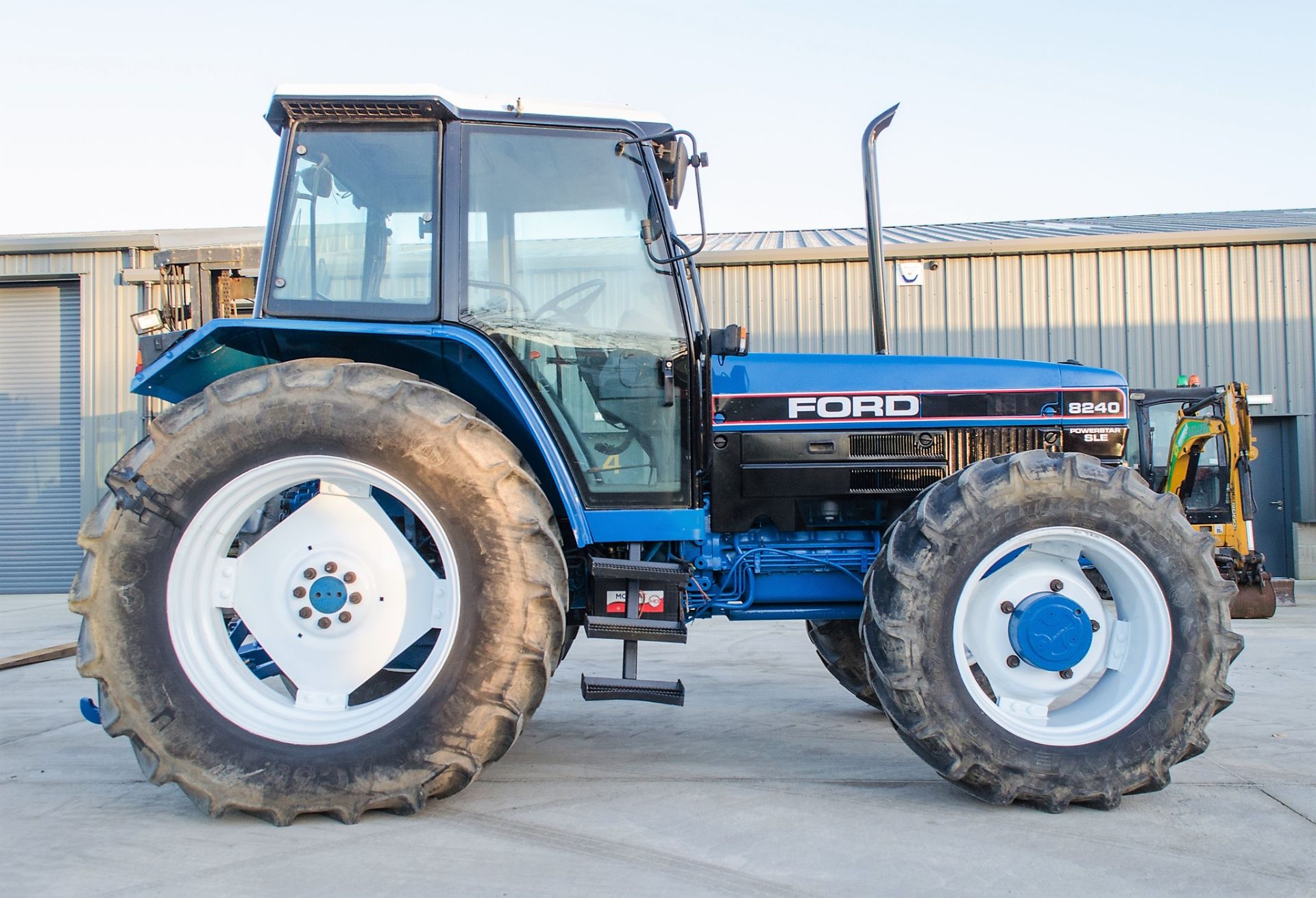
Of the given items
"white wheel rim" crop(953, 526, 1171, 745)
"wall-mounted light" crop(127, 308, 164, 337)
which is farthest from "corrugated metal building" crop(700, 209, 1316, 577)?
"white wheel rim" crop(953, 526, 1171, 745)

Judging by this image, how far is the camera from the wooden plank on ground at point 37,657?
6250 mm

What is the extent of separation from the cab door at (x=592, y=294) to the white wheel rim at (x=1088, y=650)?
3.68ft

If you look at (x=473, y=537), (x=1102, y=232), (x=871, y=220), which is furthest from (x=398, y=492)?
(x=1102, y=232)

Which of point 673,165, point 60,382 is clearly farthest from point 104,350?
point 673,165

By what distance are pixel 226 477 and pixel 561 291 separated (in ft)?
4.30

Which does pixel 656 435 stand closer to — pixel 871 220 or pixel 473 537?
pixel 473 537

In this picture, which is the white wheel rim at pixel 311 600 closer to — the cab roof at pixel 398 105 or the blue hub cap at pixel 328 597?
the blue hub cap at pixel 328 597

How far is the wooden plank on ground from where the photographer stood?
625 cm

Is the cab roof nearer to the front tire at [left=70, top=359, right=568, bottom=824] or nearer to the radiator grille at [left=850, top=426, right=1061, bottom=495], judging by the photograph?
the front tire at [left=70, top=359, right=568, bottom=824]

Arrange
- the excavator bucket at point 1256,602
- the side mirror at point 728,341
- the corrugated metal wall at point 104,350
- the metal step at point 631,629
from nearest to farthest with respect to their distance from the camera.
A: the metal step at point 631,629, the side mirror at point 728,341, the excavator bucket at point 1256,602, the corrugated metal wall at point 104,350

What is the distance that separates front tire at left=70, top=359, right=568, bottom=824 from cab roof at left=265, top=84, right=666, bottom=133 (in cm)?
95

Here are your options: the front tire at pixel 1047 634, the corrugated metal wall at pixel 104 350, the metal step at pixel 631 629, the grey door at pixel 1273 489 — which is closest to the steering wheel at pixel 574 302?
the metal step at pixel 631 629

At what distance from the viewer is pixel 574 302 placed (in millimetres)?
3502

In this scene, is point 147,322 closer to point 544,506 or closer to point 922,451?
point 544,506
